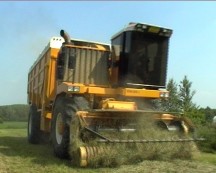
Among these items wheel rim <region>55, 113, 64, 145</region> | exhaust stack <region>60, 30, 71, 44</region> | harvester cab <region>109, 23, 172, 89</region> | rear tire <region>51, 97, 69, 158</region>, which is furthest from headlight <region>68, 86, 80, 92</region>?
exhaust stack <region>60, 30, 71, 44</region>

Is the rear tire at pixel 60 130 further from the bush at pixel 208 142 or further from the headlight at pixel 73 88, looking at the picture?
the bush at pixel 208 142

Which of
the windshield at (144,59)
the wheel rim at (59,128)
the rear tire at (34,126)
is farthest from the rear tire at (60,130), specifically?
the rear tire at (34,126)

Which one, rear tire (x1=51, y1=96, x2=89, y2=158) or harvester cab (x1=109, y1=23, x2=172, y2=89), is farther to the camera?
harvester cab (x1=109, y1=23, x2=172, y2=89)

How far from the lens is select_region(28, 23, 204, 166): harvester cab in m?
7.75

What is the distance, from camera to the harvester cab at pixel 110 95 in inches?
305

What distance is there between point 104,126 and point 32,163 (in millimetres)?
1663

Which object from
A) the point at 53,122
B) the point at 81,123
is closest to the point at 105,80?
the point at 53,122

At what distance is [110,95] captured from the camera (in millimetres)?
9211

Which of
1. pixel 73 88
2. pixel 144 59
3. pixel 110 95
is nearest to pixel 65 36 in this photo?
pixel 73 88

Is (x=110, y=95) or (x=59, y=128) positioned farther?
(x=110, y=95)

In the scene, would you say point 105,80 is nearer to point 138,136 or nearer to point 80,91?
point 80,91

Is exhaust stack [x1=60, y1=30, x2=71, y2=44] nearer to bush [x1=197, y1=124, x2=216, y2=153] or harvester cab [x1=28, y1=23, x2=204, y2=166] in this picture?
harvester cab [x1=28, y1=23, x2=204, y2=166]

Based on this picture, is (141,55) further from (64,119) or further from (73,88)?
(64,119)

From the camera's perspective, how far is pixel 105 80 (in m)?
9.88
